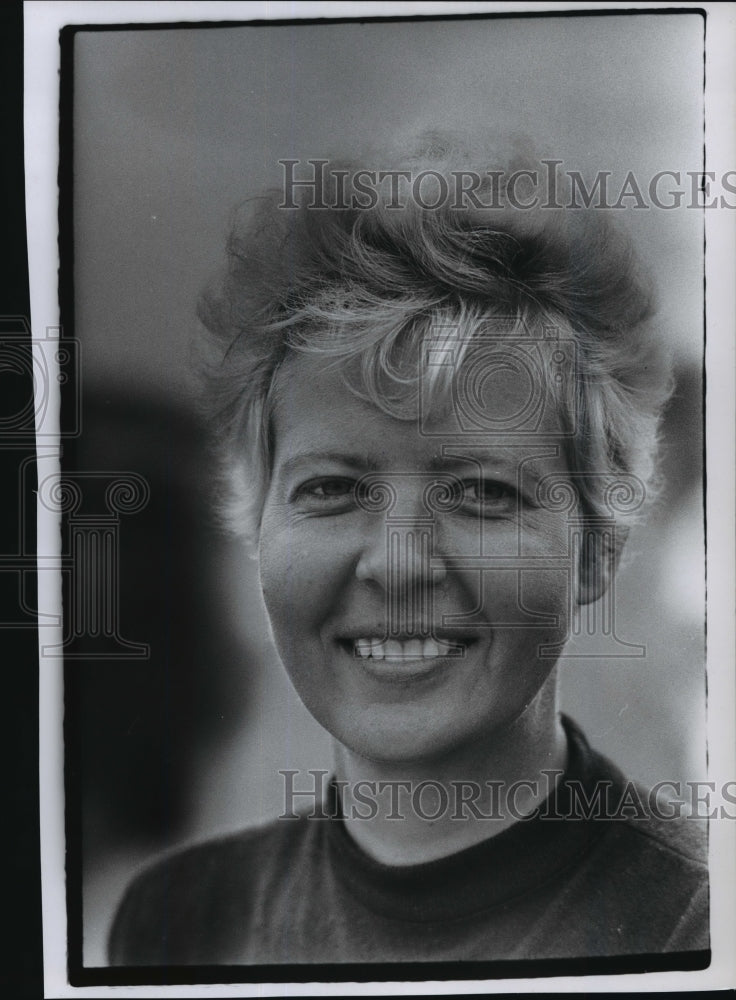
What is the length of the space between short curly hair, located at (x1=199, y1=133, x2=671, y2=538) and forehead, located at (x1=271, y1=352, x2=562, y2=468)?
0.02 metres

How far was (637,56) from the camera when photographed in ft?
4.86

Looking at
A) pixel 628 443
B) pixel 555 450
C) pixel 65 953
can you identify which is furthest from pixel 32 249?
pixel 65 953

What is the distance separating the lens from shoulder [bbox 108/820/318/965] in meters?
1.49

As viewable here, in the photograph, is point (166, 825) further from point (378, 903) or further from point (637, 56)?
point (637, 56)

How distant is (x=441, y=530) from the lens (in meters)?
1.44

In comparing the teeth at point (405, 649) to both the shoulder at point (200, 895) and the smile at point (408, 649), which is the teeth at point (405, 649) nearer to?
the smile at point (408, 649)

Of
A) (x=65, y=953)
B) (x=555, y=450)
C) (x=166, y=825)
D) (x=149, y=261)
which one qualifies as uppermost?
(x=149, y=261)

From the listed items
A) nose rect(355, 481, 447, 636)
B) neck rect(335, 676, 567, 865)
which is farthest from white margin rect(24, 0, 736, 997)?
nose rect(355, 481, 447, 636)

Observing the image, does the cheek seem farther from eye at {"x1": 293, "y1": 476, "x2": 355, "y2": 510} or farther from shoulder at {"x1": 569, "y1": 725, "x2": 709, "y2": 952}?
shoulder at {"x1": 569, "y1": 725, "x2": 709, "y2": 952}

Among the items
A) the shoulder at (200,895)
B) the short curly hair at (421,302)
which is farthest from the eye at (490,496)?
the shoulder at (200,895)

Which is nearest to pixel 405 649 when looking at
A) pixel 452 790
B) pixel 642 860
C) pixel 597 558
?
pixel 452 790

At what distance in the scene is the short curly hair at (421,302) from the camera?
1.44m

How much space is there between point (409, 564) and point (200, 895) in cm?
65

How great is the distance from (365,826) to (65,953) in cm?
55
